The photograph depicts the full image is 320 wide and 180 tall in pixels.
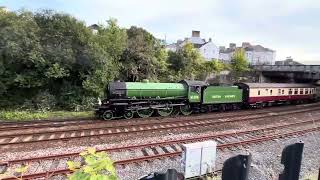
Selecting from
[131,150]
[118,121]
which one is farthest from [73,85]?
[131,150]

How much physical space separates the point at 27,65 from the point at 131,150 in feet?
54.5

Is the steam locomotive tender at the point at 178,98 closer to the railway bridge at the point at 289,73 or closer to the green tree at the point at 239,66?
the railway bridge at the point at 289,73

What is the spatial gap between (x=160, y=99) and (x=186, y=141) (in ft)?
26.6

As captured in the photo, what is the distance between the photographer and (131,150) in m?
13.1

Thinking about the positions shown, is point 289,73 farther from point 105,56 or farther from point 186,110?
point 105,56

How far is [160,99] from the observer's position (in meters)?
22.3

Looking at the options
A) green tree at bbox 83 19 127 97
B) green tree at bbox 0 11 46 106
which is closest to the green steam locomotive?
green tree at bbox 83 19 127 97

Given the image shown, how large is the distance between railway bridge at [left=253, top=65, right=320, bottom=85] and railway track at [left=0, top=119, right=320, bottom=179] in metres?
25.2

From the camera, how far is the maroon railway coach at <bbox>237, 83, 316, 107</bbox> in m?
28.0

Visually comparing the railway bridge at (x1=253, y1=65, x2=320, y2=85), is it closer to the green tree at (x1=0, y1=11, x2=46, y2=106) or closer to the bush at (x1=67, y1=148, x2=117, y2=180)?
the green tree at (x1=0, y1=11, x2=46, y2=106)

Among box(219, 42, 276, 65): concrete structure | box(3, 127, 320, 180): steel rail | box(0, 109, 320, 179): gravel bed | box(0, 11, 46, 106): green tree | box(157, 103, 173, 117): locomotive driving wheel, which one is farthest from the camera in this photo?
box(219, 42, 276, 65): concrete structure

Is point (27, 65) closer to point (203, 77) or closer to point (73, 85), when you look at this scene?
point (73, 85)

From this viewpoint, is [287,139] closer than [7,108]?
Yes

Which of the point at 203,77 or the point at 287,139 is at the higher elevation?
the point at 203,77
